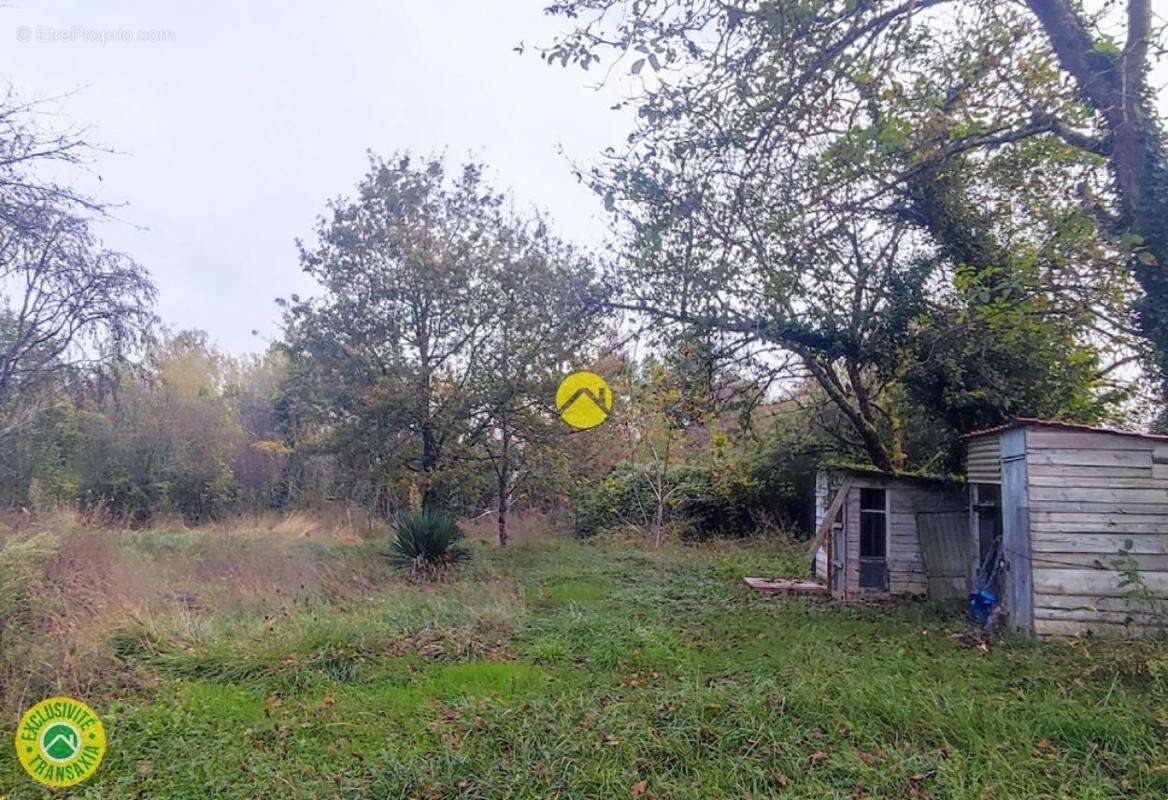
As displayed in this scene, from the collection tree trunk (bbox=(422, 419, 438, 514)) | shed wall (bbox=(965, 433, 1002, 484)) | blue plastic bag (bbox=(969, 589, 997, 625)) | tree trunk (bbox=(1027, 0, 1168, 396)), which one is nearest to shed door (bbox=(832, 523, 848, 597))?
shed wall (bbox=(965, 433, 1002, 484))

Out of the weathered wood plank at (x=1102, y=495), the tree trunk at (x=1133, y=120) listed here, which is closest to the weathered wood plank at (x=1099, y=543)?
the weathered wood plank at (x=1102, y=495)

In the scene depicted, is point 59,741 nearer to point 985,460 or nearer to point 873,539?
point 985,460

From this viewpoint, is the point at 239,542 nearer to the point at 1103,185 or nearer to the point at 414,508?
the point at 414,508

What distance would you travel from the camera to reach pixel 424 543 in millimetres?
10789

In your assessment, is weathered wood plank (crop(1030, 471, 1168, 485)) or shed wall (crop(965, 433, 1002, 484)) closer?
weathered wood plank (crop(1030, 471, 1168, 485))

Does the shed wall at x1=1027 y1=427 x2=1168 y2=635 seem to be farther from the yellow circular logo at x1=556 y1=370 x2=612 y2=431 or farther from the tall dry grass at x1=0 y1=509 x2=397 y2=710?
the yellow circular logo at x1=556 y1=370 x2=612 y2=431

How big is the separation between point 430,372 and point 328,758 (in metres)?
9.25

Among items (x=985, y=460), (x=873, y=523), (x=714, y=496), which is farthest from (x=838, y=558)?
(x=714, y=496)

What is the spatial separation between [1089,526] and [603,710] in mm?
4544

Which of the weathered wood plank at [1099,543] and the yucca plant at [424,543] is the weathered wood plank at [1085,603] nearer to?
the weathered wood plank at [1099,543]

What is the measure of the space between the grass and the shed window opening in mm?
1974

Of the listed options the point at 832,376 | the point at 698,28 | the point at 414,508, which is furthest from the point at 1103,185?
the point at 414,508

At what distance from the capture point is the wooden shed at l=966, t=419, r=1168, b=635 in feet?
19.8

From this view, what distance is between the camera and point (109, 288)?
32.0 feet
